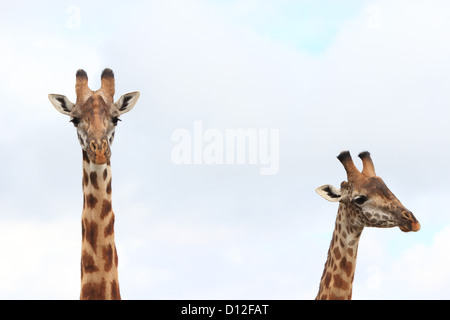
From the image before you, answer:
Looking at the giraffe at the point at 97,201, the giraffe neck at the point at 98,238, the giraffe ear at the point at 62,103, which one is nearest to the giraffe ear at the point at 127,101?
the giraffe at the point at 97,201

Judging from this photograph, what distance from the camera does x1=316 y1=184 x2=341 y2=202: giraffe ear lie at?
14773 mm

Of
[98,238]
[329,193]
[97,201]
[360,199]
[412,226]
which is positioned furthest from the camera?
[329,193]

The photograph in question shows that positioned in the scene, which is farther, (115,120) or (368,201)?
(368,201)

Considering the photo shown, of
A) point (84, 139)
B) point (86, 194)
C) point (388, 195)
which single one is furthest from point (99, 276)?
point (388, 195)

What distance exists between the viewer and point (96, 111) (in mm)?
11242

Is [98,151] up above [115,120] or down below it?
below

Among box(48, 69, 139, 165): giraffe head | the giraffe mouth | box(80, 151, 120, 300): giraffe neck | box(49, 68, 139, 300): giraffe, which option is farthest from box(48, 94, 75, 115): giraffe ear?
the giraffe mouth

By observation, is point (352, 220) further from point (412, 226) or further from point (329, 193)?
point (412, 226)

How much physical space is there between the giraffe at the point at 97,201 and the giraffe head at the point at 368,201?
5556 mm

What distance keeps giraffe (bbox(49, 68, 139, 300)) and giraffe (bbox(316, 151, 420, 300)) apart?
5431 mm

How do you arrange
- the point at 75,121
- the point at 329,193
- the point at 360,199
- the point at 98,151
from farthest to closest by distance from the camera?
1. the point at 329,193
2. the point at 360,199
3. the point at 75,121
4. the point at 98,151

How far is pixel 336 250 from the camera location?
14.6m

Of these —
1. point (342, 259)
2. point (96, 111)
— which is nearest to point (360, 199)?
point (342, 259)

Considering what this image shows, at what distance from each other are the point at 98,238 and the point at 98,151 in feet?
4.66
